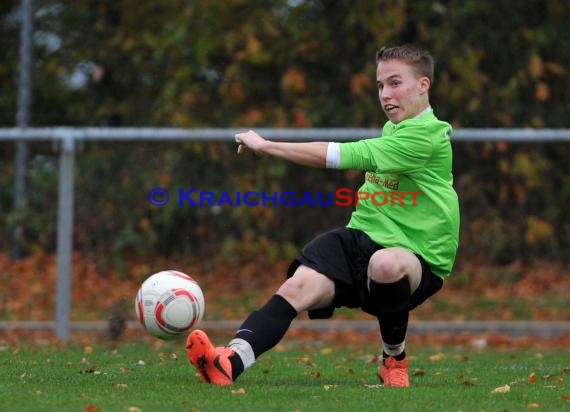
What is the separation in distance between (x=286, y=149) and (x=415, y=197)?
74 centimetres

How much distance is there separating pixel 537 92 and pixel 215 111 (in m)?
3.02

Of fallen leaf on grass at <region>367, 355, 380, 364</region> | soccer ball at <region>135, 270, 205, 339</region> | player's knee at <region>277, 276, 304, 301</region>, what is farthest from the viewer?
fallen leaf on grass at <region>367, 355, 380, 364</region>

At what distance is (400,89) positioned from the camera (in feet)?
18.4

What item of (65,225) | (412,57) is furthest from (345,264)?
(65,225)

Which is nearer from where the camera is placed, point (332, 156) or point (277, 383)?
point (332, 156)

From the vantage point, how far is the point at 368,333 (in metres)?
9.62

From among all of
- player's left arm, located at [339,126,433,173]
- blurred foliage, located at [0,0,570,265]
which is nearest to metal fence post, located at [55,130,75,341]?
blurred foliage, located at [0,0,570,265]

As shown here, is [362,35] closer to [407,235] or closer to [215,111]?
[215,111]

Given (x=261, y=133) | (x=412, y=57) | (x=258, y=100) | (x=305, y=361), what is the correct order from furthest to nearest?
(x=258, y=100) < (x=261, y=133) < (x=305, y=361) < (x=412, y=57)

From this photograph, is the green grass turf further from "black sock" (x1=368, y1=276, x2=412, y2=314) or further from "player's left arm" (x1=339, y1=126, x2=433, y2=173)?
"player's left arm" (x1=339, y1=126, x2=433, y2=173)

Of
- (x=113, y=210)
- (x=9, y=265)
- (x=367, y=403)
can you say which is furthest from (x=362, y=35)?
(x=367, y=403)

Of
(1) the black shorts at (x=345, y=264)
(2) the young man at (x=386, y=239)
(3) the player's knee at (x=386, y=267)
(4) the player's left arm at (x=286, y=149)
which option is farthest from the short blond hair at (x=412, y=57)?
(3) the player's knee at (x=386, y=267)

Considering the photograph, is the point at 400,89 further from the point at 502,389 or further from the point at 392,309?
the point at 502,389

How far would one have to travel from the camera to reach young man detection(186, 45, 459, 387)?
523 cm
